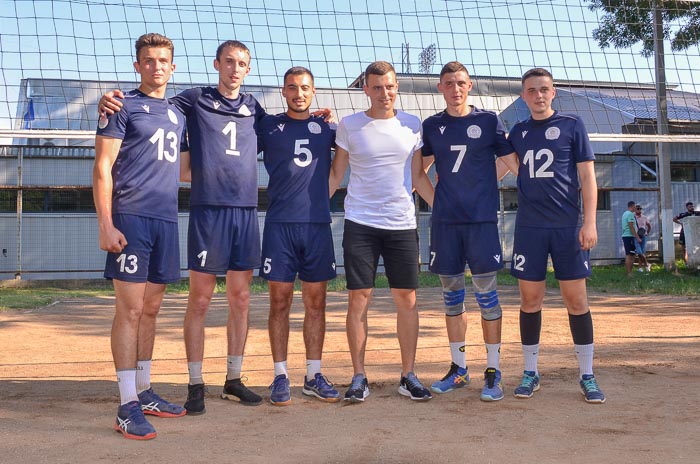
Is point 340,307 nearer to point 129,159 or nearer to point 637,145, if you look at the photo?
point 129,159

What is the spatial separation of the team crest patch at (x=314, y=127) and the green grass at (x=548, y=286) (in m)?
7.46

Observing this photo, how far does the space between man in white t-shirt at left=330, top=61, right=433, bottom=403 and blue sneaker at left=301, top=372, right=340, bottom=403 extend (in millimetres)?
163

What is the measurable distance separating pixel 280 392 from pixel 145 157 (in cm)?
166

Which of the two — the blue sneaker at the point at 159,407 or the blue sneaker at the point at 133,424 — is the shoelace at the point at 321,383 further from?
the blue sneaker at the point at 133,424

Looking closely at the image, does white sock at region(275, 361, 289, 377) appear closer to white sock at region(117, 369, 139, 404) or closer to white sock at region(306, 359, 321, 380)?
white sock at region(306, 359, 321, 380)

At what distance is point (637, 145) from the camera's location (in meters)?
19.8

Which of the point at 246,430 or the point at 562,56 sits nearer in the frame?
the point at 246,430

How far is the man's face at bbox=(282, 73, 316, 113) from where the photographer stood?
4414mm

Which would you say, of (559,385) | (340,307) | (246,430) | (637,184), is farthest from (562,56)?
(637,184)

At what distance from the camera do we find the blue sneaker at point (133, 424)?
3.53 metres

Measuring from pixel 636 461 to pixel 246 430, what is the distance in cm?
196

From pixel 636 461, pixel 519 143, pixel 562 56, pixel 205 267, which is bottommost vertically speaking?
pixel 636 461

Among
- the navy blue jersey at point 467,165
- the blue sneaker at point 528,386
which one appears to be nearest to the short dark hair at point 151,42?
the navy blue jersey at point 467,165

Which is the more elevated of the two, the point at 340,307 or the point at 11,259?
the point at 11,259
